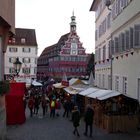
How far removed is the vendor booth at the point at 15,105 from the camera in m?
24.8

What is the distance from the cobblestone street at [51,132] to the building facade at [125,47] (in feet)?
13.9

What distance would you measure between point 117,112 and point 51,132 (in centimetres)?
346

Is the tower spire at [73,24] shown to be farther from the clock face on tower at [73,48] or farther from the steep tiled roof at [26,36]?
the steep tiled roof at [26,36]

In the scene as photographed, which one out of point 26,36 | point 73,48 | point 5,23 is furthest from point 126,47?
point 73,48

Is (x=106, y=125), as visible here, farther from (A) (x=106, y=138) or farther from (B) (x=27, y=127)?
(B) (x=27, y=127)

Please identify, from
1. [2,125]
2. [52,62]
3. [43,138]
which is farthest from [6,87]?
[52,62]

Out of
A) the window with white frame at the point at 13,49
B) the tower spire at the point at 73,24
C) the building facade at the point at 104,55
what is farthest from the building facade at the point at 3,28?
the tower spire at the point at 73,24

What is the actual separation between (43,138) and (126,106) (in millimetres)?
5012

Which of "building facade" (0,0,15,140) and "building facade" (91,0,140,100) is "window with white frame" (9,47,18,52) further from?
"building facade" (0,0,15,140)

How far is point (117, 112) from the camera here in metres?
21.4

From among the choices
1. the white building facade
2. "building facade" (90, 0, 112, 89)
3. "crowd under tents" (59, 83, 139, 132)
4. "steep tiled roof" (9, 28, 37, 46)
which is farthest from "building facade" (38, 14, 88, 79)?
"crowd under tents" (59, 83, 139, 132)

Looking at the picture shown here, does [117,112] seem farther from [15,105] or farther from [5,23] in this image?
[5,23]

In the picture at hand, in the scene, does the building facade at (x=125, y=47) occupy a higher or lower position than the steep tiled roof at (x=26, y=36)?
lower

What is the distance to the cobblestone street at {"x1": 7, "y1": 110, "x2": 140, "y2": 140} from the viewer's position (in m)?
19.3
